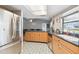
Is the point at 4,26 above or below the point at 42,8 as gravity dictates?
below

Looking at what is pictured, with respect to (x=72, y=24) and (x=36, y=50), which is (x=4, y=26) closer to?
(x=72, y=24)

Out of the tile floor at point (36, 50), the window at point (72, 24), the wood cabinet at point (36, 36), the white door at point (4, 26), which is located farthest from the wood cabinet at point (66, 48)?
the wood cabinet at point (36, 36)

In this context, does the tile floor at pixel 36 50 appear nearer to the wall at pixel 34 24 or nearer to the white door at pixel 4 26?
the white door at pixel 4 26

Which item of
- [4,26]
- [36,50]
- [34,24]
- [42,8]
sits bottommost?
[36,50]

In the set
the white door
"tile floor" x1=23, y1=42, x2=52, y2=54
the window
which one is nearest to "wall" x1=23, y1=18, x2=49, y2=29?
"tile floor" x1=23, y1=42, x2=52, y2=54

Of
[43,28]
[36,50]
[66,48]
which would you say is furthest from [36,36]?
[66,48]

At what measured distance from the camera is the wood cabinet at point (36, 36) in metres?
6.91

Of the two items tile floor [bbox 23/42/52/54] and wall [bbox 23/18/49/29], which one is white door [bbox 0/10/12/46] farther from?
wall [bbox 23/18/49/29]

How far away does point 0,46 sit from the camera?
1994 mm

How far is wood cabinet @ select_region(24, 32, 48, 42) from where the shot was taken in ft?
22.7

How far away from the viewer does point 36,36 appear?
720 cm
